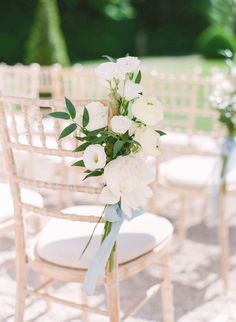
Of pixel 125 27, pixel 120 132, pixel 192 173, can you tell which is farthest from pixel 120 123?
pixel 125 27

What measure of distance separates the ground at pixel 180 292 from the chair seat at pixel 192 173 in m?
0.46

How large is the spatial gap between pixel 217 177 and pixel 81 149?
4.80 ft

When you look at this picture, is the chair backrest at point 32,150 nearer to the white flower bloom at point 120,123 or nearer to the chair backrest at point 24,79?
the white flower bloom at point 120,123

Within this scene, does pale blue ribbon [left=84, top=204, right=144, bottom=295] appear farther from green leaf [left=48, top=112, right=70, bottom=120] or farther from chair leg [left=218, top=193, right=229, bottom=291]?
chair leg [left=218, top=193, right=229, bottom=291]

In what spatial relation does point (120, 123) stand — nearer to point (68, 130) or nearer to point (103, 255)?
point (68, 130)

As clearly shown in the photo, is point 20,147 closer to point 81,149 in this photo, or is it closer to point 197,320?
point 81,149

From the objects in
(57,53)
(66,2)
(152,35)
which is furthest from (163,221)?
(152,35)

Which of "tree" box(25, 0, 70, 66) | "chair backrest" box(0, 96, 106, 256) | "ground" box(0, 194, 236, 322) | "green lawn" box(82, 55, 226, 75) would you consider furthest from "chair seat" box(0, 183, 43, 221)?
"green lawn" box(82, 55, 226, 75)

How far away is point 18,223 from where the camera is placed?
2.24 meters

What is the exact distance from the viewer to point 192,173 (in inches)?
132

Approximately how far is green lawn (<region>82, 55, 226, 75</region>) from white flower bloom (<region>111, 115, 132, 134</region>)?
46.4ft

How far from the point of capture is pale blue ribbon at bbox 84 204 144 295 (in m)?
1.89

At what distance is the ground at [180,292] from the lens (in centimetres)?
283

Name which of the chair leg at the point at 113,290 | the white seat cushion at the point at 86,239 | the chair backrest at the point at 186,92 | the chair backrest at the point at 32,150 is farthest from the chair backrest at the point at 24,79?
the chair leg at the point at 113,290
